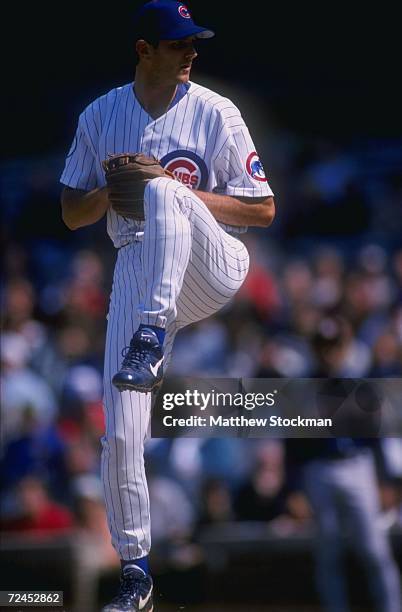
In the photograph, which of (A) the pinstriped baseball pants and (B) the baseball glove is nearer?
(A) the pinstriped baseball pants

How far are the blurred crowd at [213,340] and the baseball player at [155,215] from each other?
136cm

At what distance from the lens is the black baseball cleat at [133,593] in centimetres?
251

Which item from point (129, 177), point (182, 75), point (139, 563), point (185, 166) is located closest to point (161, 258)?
point (129, 177)

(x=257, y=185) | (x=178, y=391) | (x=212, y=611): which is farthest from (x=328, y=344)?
(x=257, y=185)

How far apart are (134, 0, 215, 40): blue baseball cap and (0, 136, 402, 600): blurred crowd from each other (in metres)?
1.62

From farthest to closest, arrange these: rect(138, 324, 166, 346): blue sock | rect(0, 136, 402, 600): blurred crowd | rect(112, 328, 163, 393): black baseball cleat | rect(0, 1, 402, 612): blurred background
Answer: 1. rect(0, 136, 402, 600): blurred crowd
2. rect(0, 1, 402, 612): blurred background
3. rect(138, 324, 166, 346): blue sock
4. rect(112, 328, 163, 393): black baseball cleat

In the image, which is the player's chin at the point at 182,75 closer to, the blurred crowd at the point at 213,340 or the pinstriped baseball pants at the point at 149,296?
the pinstriped baseball pants at the point at 149,296

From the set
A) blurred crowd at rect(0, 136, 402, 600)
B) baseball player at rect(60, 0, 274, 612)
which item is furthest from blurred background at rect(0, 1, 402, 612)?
baseball player at rect(60, 0, 274, 612)

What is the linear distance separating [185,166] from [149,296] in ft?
1.43

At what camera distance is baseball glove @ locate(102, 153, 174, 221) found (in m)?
2.60

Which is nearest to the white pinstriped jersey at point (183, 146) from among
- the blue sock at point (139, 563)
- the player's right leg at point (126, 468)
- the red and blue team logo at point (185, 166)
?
the red and blue team logo at point (185, 166)

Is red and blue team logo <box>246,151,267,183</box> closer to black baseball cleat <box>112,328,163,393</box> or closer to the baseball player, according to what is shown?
the baseball player

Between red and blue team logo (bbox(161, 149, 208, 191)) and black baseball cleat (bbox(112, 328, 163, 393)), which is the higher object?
red and blue team logo (bbox(161, 149, 208, 191))

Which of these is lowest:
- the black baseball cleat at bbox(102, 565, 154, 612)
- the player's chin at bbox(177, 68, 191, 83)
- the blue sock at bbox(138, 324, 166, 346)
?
the black baseball cleat at bbox(102, 565, 154, 612)
